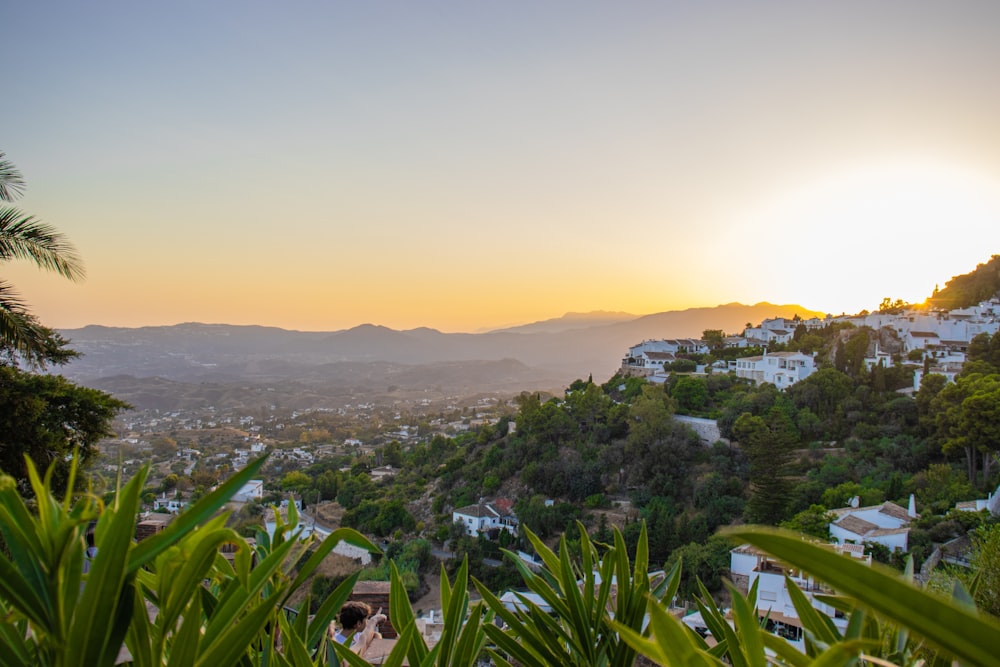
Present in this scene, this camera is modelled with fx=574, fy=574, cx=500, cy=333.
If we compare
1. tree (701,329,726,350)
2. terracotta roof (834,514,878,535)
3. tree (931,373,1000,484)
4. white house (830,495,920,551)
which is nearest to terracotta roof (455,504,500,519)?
white house (830,495,920,551)

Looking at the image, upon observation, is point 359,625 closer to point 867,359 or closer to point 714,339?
point 867,359

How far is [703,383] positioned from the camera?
20750mm

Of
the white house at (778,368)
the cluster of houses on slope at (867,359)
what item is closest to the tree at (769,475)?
the white house at (778,368)

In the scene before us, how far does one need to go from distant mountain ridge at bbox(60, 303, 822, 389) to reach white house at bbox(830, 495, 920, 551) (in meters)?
38.9

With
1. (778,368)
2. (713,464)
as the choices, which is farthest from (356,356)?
(713,464)

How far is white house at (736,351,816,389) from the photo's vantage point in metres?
19.9

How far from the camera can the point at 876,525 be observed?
1168cm

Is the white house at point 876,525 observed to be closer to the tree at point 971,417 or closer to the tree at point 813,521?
the tree at point 813,521

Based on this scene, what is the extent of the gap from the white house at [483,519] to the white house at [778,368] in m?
10.4

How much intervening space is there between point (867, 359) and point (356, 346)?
91.4 meters

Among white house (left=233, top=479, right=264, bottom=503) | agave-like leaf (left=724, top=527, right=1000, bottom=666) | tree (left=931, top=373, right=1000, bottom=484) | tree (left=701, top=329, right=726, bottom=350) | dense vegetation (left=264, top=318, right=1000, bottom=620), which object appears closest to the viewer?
agave-like leaf (left=724, top=527, right=1000, bottom=666)

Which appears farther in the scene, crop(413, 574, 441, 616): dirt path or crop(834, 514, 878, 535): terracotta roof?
crop(413, 574, 441, 616): dirt path

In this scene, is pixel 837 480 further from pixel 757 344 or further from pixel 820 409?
pixel 757 344

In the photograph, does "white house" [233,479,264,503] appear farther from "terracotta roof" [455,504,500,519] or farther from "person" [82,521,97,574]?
"person" [82,521,97,574]
